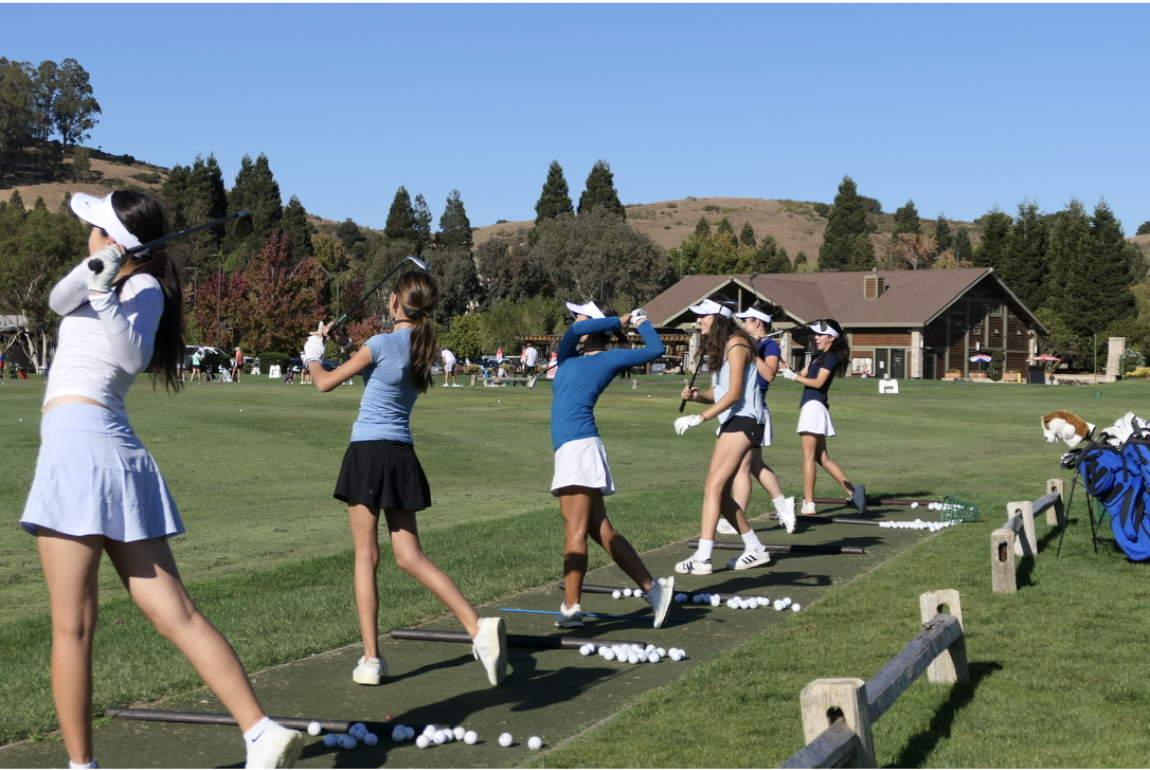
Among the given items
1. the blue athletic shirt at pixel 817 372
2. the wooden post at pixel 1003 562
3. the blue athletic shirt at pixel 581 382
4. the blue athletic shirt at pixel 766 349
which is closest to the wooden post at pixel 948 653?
the blue athletic shirt at pixel 581 382

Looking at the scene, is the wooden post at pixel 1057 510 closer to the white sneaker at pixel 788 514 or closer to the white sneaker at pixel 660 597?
the white sneaker at pixel 788 514

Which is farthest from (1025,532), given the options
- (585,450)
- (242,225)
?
(242,225)

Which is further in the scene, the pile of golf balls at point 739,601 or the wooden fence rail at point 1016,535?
the wooden fence rail at point 1016,535

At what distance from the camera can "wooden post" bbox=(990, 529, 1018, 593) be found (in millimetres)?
8891

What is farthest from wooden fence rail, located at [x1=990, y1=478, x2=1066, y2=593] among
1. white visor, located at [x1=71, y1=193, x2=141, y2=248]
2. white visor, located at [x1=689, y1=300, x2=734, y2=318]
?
white visor, located at [x1=71, y1=193, x2=141, y2=248]

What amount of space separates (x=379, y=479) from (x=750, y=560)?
15.5ft

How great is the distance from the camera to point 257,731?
15.2 feet

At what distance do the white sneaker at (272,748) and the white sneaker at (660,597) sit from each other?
12.3 ft

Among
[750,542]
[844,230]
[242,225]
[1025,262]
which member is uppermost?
[844,230]

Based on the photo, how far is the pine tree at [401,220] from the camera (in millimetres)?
138250

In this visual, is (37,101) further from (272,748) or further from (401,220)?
(272,748)

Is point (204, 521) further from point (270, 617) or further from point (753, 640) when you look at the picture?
point (753, 640)

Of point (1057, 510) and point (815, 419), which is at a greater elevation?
point (815, 419)

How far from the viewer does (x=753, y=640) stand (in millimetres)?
7676
